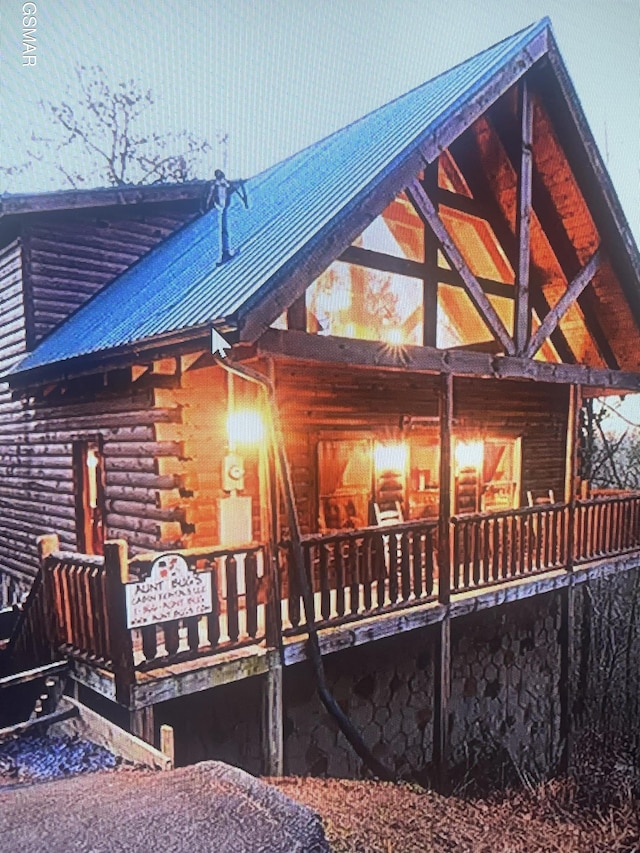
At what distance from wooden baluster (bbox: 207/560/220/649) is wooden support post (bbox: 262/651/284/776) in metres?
0.79

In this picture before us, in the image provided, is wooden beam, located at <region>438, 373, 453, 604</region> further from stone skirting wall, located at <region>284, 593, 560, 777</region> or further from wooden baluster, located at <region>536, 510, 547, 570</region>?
wooden baluster, located at <region>536, 510, 547, 570</region>

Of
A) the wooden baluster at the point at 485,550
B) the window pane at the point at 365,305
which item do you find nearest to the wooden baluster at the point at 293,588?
the window pane at the point at 365,305

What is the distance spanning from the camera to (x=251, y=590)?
590cm

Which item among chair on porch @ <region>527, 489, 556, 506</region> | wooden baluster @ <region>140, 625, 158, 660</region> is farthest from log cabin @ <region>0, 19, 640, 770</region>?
chair on porch @ <region>527, 489, 556, 506</region>

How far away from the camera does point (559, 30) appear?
27.2 ft

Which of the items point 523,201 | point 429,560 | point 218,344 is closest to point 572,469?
point 429,560

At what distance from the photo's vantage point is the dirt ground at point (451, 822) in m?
4.76

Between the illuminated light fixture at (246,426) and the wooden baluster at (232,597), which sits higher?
the illuminated light fixture at (246,426)

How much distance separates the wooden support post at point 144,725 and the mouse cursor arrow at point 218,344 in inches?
135

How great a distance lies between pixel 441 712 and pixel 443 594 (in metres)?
1.71

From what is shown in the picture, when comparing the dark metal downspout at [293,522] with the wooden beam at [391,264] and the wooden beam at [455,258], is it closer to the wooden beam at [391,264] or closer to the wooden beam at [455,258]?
the wooden beam at [391,264]

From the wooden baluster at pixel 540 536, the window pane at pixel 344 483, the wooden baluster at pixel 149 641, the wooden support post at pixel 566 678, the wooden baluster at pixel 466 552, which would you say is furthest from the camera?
the wooden support post at pixel 566 678

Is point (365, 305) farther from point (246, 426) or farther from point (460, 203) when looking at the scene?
point (460, 203)

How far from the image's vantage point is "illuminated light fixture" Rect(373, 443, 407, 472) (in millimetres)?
9938
